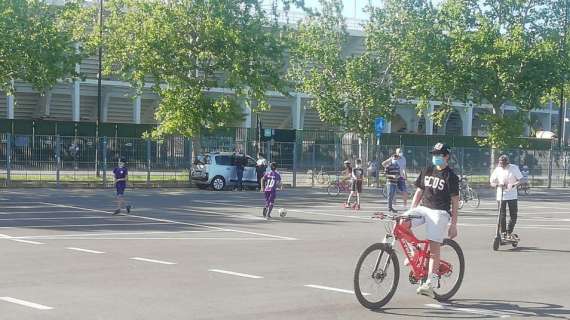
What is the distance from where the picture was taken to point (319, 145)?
4350 cm

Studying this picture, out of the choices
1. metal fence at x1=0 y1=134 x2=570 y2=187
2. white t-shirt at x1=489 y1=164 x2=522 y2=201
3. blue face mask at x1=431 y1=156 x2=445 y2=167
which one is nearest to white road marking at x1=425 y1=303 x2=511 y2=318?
blue face mask at x1=431 y1=156 x2=445 y2=167

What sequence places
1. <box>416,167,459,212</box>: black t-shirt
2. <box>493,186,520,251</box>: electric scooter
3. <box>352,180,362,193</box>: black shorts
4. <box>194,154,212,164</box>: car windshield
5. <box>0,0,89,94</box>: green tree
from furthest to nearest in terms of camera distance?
<box>194,154,212,164</box>: car windshield < <box>0,0,89,94</box>: green tree < <box>352,180,362,193</box>: black shorts < <box>493,186,520,251</box>: electric scooter < <box>416,167,459,212</box>: black t-shirt

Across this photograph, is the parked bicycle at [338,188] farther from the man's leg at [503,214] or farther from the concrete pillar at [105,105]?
the concrete pillar at [105,105]

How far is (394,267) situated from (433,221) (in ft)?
2.76

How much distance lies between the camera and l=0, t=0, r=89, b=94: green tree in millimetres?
35031

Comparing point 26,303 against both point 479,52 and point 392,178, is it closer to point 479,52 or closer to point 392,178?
point 392,178

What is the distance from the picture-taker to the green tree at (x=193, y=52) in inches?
1526

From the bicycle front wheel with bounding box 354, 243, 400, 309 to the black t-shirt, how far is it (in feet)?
3.26

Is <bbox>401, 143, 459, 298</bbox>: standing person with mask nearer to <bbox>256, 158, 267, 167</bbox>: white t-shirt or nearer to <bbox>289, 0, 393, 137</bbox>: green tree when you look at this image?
<bbox>256, 158, 267, 167</bbox>: white t-shirt

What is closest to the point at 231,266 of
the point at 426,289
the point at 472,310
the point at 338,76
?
the point at 426,289

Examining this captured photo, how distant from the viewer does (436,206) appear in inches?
425

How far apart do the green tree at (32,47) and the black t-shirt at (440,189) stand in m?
26.8

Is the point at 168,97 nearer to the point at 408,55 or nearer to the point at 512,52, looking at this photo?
the point at 408,55

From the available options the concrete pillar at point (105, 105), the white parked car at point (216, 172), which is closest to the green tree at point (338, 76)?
the white parked car at point (216, 172)
